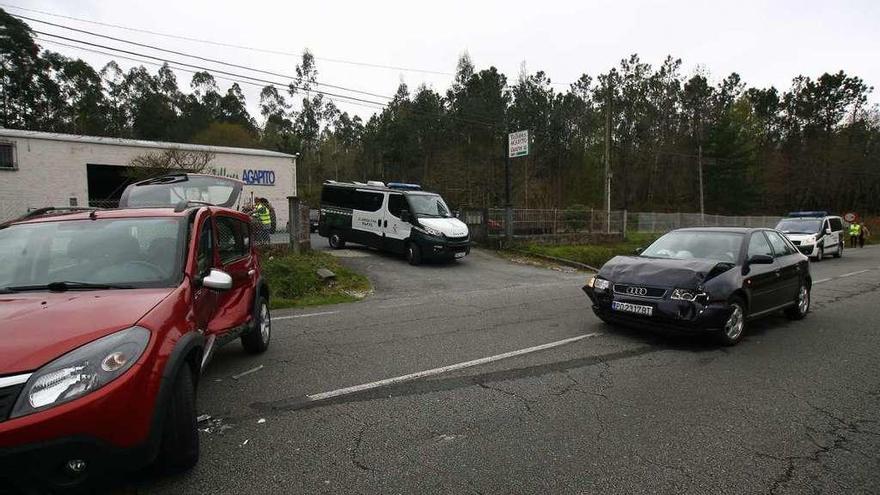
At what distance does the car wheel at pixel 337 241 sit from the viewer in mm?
18228

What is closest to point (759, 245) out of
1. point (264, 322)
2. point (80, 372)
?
point (264, 322)

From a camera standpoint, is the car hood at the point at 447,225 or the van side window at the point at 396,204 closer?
the car hood at the point at 447,225

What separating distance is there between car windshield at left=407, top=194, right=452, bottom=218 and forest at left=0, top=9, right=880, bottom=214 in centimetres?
3056

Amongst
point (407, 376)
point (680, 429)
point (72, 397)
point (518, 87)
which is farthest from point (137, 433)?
point (518, 87)

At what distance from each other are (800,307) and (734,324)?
9.10 feet

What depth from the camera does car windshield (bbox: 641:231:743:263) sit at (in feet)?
22.7

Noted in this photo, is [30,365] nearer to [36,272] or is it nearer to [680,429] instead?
[36,272]

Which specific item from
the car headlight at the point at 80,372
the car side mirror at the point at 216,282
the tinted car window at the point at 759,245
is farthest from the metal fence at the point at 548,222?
the car headlight at the point at 80,372

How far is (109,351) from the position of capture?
256 cm

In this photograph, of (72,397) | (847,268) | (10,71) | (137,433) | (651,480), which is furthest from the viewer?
(10,71)

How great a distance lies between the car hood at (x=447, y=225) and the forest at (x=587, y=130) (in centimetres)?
3111

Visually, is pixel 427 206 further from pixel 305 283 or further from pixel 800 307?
pixel 800 307

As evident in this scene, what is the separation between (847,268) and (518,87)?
127 feet

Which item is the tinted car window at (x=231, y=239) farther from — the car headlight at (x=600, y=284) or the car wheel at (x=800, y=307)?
the car wheel at (x=800, y=307)
